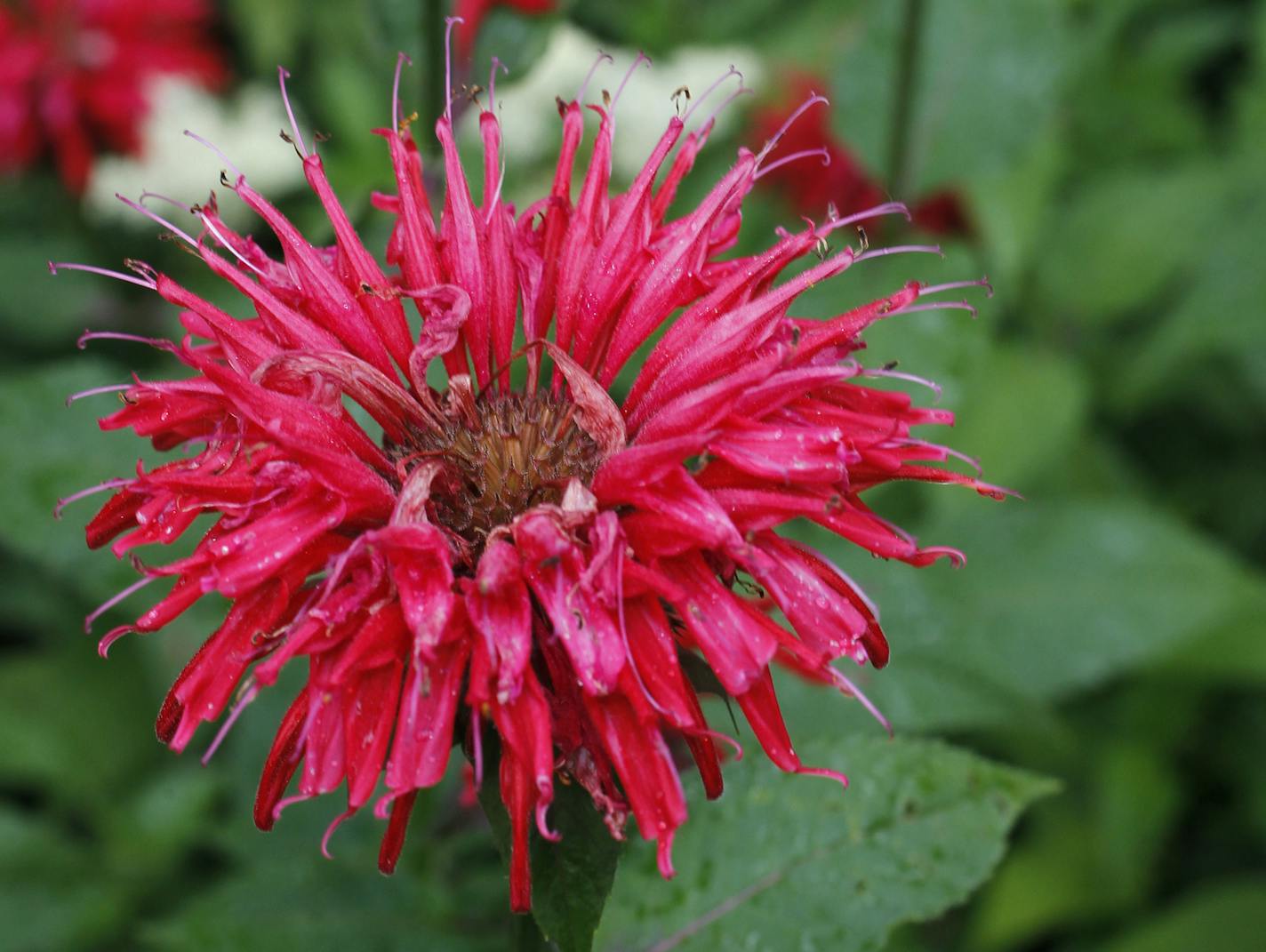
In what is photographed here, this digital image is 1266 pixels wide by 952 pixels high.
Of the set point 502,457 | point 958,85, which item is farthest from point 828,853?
point 958,85

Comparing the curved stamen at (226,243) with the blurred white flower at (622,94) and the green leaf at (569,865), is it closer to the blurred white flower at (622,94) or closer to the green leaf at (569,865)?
the green leaf at (569,865)

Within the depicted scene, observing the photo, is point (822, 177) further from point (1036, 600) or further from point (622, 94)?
point (1036, 600)

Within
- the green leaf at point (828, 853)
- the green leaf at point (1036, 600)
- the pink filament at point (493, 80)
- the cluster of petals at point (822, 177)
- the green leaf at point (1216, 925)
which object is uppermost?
the pink filament at point (493, 80)

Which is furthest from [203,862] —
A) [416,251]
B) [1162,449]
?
[1162,449]

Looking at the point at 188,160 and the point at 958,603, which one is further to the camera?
the point at 188,160

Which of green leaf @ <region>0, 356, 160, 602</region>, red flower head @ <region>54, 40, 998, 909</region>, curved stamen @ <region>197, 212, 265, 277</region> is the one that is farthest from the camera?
green leaf @ <region>0, 356, 160, 602</region>

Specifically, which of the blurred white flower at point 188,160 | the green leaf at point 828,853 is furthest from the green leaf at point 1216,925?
the blurred white flower at point 188,160

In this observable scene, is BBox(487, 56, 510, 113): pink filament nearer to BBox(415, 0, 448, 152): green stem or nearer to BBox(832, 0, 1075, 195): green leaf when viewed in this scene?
BBox(415, 0, 448, 152): green stem

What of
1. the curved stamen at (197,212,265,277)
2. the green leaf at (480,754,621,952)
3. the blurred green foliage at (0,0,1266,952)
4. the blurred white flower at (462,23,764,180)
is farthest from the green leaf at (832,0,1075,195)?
the green leaf at (480,754,621,952)
